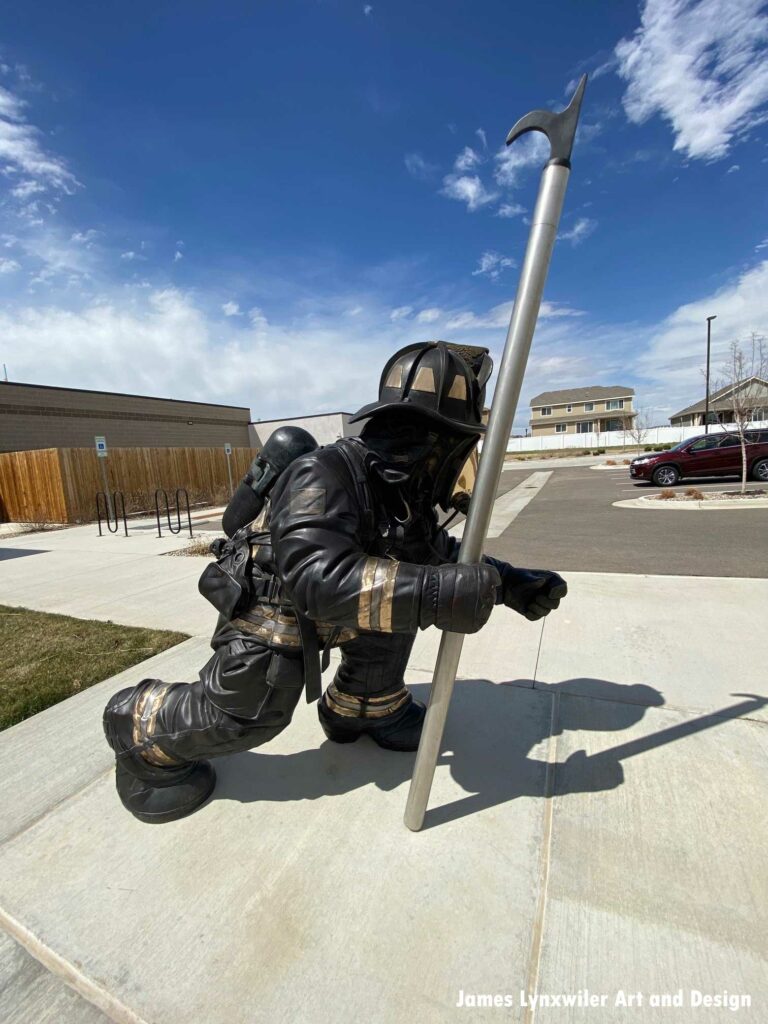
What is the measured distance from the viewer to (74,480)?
475 inches

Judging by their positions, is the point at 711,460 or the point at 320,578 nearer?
the point at 320,578

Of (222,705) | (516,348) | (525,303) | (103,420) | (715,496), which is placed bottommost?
(715,496)

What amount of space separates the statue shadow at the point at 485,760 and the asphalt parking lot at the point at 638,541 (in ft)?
9.89

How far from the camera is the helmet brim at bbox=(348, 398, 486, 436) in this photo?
141 cm

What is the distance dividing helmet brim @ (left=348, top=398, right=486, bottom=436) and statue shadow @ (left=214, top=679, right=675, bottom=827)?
1.36 meters

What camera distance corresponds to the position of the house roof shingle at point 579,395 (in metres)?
50.8

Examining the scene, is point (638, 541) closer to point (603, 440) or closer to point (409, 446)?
point (409, 446)

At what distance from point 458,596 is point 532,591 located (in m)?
0.72

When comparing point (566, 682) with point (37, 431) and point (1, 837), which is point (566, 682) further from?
point (37, 431)

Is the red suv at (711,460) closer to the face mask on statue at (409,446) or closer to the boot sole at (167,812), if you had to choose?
the face mask on statue at (409,446)

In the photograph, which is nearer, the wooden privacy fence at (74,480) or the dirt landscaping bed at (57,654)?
the dirt landscaping bed at (57,654)

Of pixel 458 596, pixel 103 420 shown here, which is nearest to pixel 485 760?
pixel 458 596

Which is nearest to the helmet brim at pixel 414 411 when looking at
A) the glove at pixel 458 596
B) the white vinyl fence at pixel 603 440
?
the glove at pixel 458 596

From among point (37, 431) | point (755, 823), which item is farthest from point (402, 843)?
point (37, 431)
